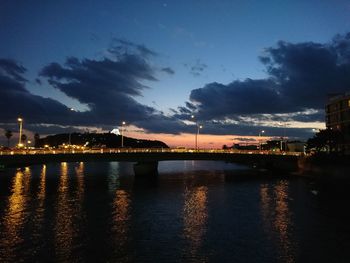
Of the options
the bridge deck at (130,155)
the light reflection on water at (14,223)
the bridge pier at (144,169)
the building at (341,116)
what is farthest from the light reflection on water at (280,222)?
the building at (341,116)

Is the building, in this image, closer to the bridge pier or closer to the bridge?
the bridge

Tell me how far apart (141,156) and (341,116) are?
283 ft

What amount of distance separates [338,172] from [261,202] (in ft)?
158

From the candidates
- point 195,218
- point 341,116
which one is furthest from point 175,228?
point 341,116

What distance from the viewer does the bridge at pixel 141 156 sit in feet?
280

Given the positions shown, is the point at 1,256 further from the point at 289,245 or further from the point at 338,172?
the point at 338,172

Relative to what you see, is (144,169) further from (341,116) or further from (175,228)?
(341,116)

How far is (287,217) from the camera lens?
153ft

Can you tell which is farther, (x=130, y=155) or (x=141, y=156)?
(x=141, y=156)

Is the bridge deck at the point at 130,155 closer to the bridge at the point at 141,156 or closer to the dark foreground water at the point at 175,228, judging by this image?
the bridge at the point at 141,156

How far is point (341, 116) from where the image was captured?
491 feet

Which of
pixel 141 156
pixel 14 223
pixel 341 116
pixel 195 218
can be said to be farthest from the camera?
pixel 341 116

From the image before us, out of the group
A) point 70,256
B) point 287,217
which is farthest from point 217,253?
point 287,217

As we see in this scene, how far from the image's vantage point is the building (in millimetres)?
142000
